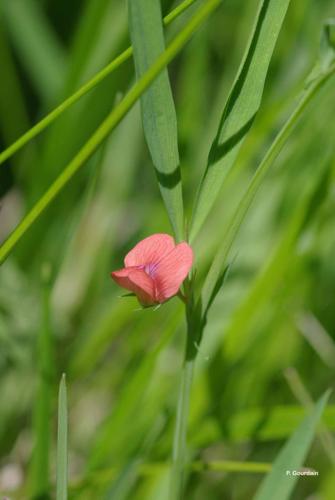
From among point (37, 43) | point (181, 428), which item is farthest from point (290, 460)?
point (37, 43)

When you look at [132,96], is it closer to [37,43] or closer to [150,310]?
[150,310]

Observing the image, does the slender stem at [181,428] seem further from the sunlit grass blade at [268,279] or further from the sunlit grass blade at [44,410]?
the sunlit grass blade at [268,279]

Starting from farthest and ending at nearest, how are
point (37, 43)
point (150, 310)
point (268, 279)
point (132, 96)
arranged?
point (37, 43)
point (150, 310)
point (268, 279)
point (132, 96)

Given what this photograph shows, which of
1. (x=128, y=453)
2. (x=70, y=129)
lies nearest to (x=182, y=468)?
(x=128, y=453)

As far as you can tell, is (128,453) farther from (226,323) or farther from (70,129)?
(70,129)

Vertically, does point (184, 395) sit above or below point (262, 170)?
below

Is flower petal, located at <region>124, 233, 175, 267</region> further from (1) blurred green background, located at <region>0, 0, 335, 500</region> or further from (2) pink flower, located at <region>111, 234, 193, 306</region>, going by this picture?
(1) blurred green background, located at <region>0, 0, 335, 500</region>
